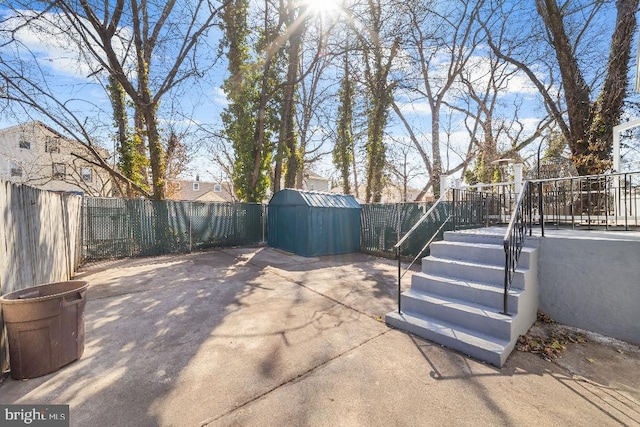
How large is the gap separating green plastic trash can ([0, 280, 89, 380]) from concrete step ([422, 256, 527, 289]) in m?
5.09

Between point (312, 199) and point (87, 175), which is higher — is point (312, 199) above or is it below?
below

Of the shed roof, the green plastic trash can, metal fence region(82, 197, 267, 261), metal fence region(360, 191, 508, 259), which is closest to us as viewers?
the green plastic trash can

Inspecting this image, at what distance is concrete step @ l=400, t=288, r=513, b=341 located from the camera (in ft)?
11.0

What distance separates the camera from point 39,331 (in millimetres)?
2746

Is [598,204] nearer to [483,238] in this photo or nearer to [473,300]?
[483,238]

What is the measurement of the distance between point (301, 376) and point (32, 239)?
462 cm

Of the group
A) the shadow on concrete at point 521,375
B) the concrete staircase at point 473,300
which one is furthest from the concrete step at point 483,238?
the shadow on concrete at point 521,375

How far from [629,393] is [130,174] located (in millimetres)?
14744

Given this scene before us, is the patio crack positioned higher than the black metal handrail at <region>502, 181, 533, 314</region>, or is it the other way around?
the black metal handrail at <region>502, 181, 533, 314</region>

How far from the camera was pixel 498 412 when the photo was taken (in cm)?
236

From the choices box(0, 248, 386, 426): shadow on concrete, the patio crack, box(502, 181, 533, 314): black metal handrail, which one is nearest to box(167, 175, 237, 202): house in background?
box(0, 248, 386, 426): shadow on concrete

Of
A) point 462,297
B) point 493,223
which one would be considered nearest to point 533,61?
point 493,223

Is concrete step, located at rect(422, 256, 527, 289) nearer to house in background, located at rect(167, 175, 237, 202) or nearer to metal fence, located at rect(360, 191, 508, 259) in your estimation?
metal fence, located at rect(360, 191, 508, 259)

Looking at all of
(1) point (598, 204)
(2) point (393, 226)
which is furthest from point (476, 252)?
(2) point (393, 226)
